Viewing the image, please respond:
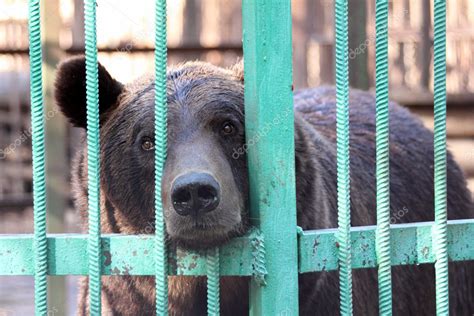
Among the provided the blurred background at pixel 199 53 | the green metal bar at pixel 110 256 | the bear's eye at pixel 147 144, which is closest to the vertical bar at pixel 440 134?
the green metal bar at pixel 110 256

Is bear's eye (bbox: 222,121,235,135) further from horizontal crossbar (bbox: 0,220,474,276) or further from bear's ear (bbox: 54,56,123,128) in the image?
horizontal crossbar (bbox: 0,220,474,276)

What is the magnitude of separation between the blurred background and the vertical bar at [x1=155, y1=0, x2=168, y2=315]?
216 inches

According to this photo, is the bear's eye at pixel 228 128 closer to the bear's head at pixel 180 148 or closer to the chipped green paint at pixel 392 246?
the bear's head at pixel 180 148

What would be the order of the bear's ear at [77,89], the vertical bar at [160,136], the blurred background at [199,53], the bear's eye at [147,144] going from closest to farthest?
the vertical bar at [160,136], the bear's ear at [77,89], the bear's eye at [147,144], the blurred background at [199,53]

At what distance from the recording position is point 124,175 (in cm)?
371

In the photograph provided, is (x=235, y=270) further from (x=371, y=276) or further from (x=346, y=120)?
(x=371, y=276)

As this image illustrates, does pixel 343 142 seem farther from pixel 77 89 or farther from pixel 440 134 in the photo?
pixel 77 89

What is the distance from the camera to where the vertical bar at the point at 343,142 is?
276 cm

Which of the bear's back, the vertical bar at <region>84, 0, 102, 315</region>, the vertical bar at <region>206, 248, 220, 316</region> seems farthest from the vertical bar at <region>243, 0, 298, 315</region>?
the bear's back

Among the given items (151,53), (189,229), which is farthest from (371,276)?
(151,53)

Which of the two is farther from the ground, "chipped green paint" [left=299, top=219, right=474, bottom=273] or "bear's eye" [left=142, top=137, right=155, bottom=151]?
"bear's eye" [left=142, top=137, right=155, bottom=151]

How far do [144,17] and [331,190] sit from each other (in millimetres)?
7532

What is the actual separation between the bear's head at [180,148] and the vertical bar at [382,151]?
0.45 meters

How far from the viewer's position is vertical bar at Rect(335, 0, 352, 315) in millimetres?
2762
